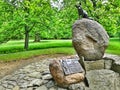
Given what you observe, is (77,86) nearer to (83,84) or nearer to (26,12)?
(83,84)

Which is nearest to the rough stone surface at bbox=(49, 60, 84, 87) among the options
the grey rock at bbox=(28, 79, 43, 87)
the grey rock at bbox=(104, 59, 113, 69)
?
the grey rock at bbox=(28, 79, 43, 87)

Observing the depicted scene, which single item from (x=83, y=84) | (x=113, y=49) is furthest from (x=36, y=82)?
(x=113, y=49)

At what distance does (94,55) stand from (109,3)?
33.0ft

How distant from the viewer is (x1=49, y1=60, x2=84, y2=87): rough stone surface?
7.05m

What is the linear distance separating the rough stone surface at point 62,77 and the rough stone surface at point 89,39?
0.75 meters

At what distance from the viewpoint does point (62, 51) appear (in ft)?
48.4

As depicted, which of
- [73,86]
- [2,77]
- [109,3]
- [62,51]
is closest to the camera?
[73,86]

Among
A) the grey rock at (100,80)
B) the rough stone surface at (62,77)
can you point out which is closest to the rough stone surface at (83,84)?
the grey rock at (100,80)

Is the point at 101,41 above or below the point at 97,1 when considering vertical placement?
below

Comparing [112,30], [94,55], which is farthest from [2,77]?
[112,30]

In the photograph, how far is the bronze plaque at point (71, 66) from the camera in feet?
23.5

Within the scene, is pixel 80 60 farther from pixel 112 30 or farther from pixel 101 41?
pixel 112 30

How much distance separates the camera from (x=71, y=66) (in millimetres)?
7395

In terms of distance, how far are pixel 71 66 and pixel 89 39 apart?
103cm
